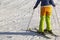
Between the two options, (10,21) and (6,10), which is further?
(6,10)

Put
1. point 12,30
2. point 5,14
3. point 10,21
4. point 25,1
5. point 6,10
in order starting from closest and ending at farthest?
point 12,30 → point 10,21 → point 5,14 → point 6,10 → point 25,1

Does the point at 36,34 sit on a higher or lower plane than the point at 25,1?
lower

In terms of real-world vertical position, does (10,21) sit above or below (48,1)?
below

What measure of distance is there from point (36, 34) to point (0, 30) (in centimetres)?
153

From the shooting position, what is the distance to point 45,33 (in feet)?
29.2

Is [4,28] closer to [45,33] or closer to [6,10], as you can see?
[45,33]

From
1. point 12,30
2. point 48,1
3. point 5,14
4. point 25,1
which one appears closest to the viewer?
point 48,1

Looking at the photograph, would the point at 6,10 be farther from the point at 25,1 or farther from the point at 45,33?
the point at 45,33

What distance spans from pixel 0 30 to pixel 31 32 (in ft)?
4.10

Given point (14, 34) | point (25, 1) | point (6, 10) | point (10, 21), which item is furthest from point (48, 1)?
point (25, 1)

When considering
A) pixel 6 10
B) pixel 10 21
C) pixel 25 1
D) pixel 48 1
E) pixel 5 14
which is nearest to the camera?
pixel 48 1

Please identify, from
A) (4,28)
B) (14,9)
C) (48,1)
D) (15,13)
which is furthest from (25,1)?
(48,1)

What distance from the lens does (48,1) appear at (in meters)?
8.74

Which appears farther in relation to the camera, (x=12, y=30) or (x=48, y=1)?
(x=12, y=30)
